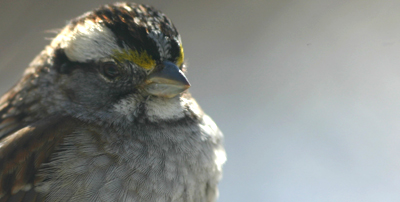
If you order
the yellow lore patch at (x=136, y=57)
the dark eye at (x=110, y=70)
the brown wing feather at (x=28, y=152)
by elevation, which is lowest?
the brown wing feather at (x=28, y=152)

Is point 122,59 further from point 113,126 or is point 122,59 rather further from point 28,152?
point 28,152

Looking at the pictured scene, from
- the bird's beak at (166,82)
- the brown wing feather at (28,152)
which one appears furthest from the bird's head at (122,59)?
the brown wing feather at (28,152)

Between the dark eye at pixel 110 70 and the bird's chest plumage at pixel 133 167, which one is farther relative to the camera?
the dark eye at pixel 110 70

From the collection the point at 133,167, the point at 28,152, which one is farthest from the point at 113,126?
the point at 28,152

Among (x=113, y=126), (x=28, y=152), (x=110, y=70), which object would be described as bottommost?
(x=28, y=152)

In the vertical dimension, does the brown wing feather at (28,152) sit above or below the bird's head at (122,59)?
below

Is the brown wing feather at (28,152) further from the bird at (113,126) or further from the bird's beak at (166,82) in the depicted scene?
the bird's beak at (166,82)

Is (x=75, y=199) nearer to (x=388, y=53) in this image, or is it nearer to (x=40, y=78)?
(x=40, y=78)

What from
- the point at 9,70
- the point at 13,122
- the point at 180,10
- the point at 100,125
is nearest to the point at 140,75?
the point at 100,125
